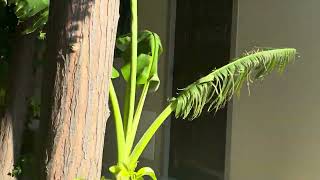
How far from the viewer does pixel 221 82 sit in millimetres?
3406

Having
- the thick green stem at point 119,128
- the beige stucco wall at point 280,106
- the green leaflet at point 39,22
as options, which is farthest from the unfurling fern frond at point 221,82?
the beige stucco wall at point 280,106

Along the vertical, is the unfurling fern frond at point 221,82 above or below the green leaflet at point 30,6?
below

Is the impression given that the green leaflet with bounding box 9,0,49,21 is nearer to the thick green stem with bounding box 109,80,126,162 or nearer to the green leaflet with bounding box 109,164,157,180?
the thick green stem with bounding box 109,80,126,162

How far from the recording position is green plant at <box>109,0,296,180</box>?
122 inches

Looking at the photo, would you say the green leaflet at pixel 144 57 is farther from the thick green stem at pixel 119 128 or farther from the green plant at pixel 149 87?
the thick green stem at pixel 119 128

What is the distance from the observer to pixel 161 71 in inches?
280

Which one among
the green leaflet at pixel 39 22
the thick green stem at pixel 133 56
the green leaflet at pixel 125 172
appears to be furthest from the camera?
the green leaflet at pixel 39 22

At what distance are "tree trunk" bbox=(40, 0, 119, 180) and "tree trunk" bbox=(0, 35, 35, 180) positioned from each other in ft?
6.05

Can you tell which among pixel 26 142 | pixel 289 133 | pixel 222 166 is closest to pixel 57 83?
pixel 26 142

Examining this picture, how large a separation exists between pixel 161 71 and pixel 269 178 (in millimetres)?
2203

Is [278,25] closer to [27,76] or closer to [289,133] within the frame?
[289,133]

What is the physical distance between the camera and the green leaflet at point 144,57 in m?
3.49

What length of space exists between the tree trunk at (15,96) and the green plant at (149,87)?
0.76 metres

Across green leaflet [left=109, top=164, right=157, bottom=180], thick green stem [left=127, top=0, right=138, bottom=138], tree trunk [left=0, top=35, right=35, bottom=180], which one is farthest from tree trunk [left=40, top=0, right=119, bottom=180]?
tree trunk [left=0, top=35, right=35, bottom=180]
